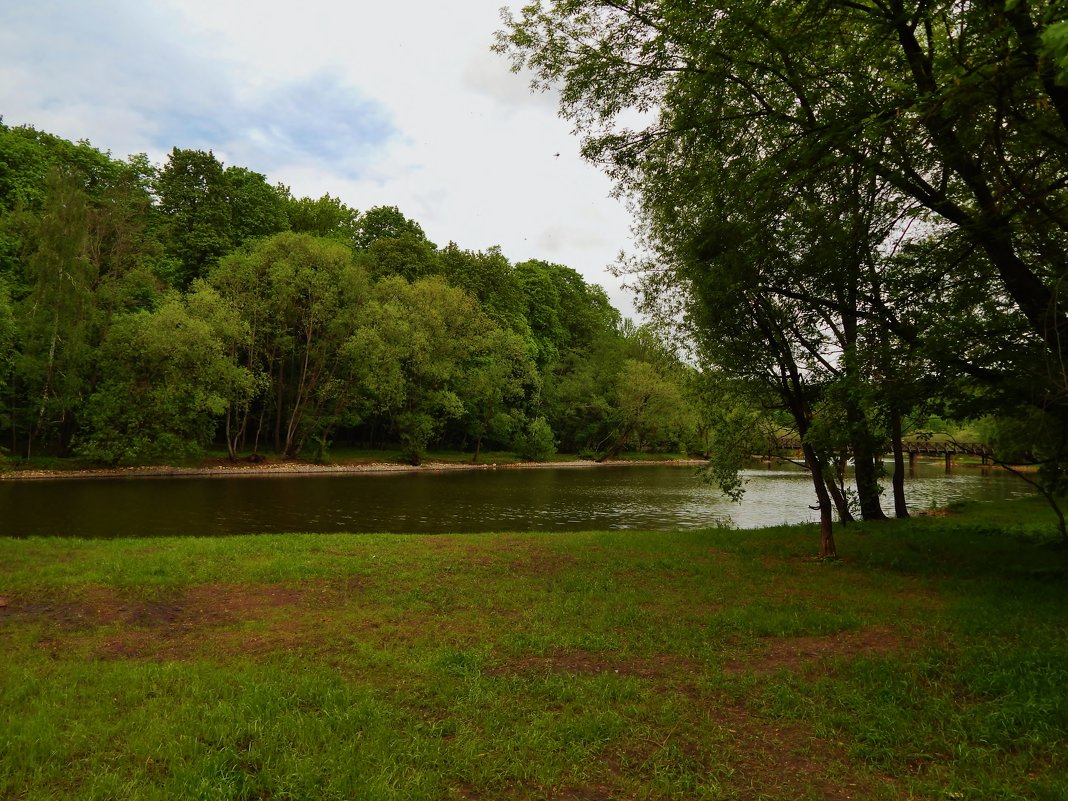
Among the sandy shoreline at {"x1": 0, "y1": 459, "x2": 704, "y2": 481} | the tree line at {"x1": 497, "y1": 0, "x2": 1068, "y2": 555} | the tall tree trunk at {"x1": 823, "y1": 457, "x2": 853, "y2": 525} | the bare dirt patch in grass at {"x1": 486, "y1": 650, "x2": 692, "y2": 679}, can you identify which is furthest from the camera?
the sandy shoreline at {"x1": 0, "y1": 459, "x2": 704, "y2": 481}

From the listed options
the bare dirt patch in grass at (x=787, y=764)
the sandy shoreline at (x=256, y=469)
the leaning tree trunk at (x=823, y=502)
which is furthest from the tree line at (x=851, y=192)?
the sandy shoreline at (x=256, y=469)

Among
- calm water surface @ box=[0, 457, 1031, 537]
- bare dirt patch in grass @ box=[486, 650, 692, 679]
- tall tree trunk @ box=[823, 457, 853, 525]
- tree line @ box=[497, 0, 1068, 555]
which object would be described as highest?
tree line @ box=[497, 0, 1068, 555]

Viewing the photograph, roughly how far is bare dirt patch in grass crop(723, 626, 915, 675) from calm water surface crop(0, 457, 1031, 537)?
46.9ft

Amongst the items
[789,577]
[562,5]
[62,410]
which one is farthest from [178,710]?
[62,410]

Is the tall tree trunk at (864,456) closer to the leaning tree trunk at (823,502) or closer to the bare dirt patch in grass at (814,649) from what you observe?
the leaning tree trunk at (823,502)

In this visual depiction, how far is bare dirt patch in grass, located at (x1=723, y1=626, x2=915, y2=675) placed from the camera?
245 inches

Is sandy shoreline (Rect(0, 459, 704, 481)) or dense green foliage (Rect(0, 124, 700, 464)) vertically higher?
dense green foliage (Rect(0, 124, 700, 464))

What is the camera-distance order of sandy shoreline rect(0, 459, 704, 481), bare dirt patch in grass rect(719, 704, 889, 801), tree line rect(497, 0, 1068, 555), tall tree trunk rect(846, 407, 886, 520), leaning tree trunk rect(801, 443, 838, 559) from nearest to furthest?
bare dirt patch in grass rect(719, 704, 889, 801), tree line rect(497, 0, 1068, 555), tall tree trunk rect(846, 407, 886, 520), leaning tree trunk rect(801, 443, 838, 559), sandy shoreline rect(0, 459, 704, 481)

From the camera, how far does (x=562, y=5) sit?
9.77m

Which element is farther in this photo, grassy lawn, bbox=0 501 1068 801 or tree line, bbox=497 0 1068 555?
tree line, bbox=497 0 1068 555

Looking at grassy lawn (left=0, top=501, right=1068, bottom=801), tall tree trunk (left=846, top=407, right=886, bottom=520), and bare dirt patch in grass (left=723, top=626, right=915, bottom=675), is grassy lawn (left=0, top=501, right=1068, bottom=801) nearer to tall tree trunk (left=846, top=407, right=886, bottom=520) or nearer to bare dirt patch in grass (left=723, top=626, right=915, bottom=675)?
bare dirt patch in grass (left=723, top=626, right=915, bottom=675)

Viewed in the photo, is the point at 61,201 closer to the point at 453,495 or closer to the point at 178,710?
the point at 453,495

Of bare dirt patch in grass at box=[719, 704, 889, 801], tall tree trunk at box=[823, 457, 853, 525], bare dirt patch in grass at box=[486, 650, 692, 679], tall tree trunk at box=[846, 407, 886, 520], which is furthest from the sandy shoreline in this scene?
bare dirt patch in grass at box=[719, 704, 889, 801]

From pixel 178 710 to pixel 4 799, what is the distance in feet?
3.91
